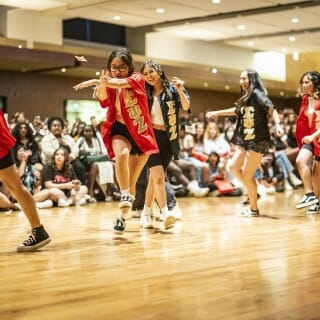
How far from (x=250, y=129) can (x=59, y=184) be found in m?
3.04

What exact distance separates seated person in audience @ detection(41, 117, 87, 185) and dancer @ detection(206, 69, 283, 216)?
9.97ft

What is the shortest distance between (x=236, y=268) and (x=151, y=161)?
203 centimetres

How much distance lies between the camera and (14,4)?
1262cm

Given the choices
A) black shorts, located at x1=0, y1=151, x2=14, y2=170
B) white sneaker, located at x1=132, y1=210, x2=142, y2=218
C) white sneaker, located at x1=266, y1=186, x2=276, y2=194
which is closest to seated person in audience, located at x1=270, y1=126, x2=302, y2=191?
white sneaker, located at x1=266, y1=186, x2=276, y2=194

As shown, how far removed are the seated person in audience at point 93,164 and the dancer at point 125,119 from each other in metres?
4.30

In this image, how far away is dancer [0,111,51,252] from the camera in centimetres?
431

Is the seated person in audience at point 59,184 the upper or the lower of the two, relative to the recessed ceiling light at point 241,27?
lower

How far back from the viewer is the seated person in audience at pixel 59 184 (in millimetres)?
8789

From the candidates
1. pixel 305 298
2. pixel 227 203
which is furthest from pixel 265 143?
pixel 305 298

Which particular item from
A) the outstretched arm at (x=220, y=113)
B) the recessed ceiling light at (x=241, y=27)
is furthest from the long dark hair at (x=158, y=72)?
the recessed ceiling light at (x=241, y=27)

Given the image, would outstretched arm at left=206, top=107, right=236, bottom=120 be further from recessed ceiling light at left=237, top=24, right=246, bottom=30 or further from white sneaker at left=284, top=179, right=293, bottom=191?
recessed ceiling light at left=237, top=24, right=246, bottom=30

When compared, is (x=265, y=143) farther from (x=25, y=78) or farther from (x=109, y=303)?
(x=25, y=78)

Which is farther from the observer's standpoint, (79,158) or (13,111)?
(13,111)

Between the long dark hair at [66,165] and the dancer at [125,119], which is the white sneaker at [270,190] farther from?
the dancer at [125,119]
